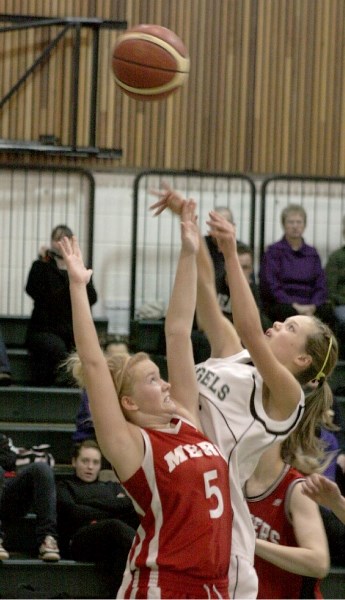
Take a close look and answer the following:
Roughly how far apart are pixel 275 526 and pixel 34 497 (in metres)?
2.46

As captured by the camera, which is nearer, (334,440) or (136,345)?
(334,440)

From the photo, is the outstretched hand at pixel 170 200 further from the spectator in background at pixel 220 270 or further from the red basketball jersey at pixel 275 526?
the spectator in background at pixel 220 270

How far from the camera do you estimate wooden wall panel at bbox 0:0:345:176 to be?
9016 mm

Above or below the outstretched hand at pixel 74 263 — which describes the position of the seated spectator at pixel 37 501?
below

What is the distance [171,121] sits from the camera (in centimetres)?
916

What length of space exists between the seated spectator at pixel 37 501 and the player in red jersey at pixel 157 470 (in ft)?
9.54

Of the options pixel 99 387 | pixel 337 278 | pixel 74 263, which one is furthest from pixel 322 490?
pixel 337 278

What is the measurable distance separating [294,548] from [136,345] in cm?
456

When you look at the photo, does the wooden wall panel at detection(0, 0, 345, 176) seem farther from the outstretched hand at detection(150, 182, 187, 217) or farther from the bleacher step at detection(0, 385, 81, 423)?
the outstretched hand at detection(150, 182, 187, 217)

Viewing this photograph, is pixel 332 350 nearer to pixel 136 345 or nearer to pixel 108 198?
pixel 136 345

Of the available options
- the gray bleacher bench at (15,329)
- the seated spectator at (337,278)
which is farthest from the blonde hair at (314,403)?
the gray bleacher bench at (15,329)

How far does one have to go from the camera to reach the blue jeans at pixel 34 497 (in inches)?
238

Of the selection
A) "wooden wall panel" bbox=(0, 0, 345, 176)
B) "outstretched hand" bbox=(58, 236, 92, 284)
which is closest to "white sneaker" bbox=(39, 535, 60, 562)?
"outstretched hand" bbox=(58, 236, 92, 284)

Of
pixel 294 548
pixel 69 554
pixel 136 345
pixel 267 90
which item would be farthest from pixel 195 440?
pixel 267 90
